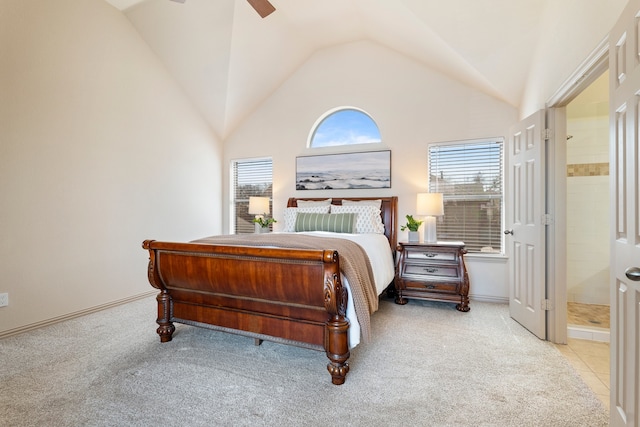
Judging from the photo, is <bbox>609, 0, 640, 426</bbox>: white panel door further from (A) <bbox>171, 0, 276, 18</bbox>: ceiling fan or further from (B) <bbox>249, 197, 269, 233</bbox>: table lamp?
(B) <bbox>249, 197, 269, 233</bbox>: table lamp

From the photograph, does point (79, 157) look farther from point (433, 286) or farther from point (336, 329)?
point (433, 286)

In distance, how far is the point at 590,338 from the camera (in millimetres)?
2705

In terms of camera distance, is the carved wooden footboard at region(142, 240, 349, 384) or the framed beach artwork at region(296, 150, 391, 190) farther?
the framed beach artwork at region(296, 150, 391, 190)

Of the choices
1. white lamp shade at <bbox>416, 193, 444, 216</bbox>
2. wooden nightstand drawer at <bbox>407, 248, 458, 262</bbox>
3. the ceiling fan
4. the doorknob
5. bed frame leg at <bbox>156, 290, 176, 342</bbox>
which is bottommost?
bed frame leg at <bbox>156, 290, 176, 342</bbox>

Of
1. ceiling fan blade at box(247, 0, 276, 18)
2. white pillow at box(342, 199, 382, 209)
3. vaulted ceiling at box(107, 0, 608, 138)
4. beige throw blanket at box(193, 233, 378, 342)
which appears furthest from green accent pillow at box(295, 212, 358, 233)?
ceiling fan blade at box(247, 0, 276, 18)

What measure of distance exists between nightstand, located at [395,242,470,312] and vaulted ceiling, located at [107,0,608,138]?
1.94 meters

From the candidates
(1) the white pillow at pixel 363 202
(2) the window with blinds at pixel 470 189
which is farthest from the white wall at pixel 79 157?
(2) the window with blinds at pixel 470 189

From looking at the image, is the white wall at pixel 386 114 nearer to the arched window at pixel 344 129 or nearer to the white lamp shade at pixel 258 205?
the arched window at pixel 344 129

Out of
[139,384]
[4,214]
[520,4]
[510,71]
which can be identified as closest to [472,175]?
[510,71]

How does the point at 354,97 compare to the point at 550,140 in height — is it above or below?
above

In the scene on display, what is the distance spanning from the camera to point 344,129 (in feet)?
15.3

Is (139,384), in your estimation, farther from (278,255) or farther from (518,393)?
(518,393)

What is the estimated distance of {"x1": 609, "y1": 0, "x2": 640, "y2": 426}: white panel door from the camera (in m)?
1.24

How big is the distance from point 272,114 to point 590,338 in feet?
15.4
